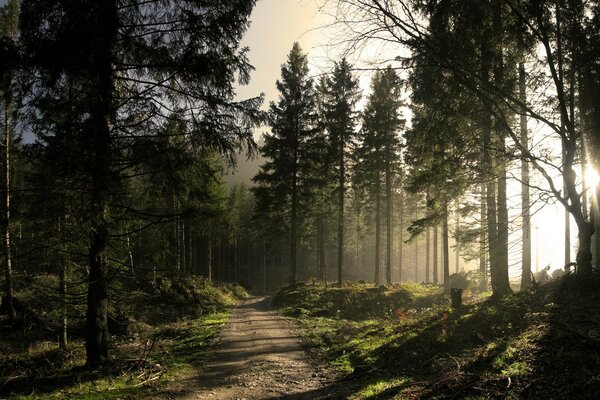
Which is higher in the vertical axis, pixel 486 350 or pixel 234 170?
pixel 234 170

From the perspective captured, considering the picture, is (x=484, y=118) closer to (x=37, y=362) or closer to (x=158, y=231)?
(x=158, y=231)

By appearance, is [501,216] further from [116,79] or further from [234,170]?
[116,79]

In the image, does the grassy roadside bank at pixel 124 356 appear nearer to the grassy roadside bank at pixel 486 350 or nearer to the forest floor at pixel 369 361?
the forest floor at pixel 369 361

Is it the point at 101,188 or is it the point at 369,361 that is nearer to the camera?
the point at 101,188

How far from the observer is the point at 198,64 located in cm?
880

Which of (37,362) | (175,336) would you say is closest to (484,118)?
(175,336)

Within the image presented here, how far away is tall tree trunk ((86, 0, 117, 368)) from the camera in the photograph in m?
7.62

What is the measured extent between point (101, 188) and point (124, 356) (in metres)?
5.09

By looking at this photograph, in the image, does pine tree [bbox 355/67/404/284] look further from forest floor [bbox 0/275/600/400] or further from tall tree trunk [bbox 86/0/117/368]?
tall tree trunk [bbox 86/0/117/368]

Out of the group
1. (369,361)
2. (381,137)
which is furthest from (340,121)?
(369,361)

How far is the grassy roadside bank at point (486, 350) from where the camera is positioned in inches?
198

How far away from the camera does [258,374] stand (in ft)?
28.2

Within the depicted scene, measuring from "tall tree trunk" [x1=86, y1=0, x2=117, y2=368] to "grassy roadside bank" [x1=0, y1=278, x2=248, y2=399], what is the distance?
30.6 inches

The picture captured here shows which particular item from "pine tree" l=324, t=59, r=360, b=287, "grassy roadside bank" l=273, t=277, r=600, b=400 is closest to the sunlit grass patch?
"grassy roadside bank" l=273, t=277, r=600, b=400
